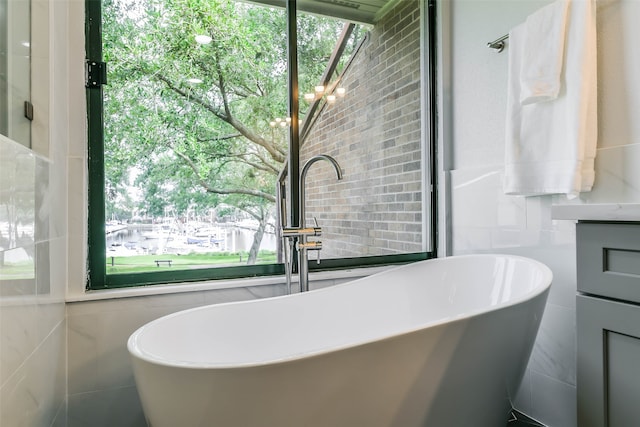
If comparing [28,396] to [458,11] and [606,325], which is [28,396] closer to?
[606,325]

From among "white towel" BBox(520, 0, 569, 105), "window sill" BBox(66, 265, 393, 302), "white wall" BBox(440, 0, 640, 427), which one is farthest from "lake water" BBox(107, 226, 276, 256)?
"white towel" BBox(520, 0, 569, 105)

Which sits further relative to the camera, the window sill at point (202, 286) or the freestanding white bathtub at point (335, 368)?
the window sill at point (202, 286)

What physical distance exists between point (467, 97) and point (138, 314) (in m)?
1.90

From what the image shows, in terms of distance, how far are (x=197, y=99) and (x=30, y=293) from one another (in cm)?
102

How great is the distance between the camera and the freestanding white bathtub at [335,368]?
0.85m

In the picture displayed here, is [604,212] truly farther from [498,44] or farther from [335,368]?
[498,44]

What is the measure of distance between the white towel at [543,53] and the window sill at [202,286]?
1100 millimetres

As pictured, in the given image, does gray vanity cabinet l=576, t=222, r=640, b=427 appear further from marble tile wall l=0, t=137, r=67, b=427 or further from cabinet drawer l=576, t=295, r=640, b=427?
marble tile wall l=0, t=137, r=67, b=427

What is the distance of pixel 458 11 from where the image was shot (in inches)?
81.6

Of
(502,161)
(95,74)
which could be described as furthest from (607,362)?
(95,74)

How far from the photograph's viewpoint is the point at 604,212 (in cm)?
86

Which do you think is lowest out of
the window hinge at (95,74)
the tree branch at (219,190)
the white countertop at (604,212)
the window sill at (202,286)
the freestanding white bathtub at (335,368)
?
the freestanding white bathtub at (335,368)

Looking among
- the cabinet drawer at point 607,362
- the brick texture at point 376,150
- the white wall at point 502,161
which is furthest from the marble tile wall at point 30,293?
the white wall at point 502,161

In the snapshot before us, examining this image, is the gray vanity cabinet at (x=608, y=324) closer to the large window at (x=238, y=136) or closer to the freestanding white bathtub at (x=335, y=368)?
the freestanding white bathtub at (x=335, y=368)
